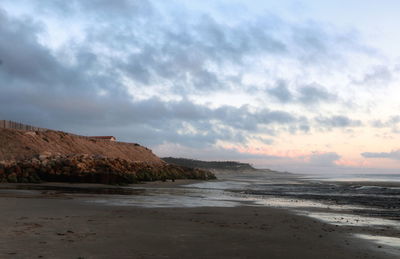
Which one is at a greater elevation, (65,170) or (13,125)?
(13,125)

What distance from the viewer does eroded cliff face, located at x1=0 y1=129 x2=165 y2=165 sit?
43.0m

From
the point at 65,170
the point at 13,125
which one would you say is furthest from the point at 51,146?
the point at 65,170

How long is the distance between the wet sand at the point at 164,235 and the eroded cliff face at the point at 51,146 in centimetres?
2884

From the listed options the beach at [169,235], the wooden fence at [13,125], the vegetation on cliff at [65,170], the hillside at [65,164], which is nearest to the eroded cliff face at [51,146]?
the hillside at [65,164]

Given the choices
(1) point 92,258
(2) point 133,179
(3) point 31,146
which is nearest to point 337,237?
(1) point 92,258

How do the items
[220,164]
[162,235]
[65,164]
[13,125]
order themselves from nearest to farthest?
1. [162,235]
2. [65,164]
3. [13,125]
4. [220,164]

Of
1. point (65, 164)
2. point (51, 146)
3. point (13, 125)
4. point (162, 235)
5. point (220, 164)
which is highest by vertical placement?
point (13, 125)

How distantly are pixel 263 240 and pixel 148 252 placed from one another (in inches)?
117

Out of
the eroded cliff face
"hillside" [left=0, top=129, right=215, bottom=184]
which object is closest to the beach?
"hillside" [left=0, top=129, right=215, bottom=184]

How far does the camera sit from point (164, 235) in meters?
9.68

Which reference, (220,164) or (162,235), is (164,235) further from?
(220,164)

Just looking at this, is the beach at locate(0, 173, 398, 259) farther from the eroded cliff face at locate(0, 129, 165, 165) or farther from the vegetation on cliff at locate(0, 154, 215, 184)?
the eroded cliff face at locate(0, 129, 165, 165)

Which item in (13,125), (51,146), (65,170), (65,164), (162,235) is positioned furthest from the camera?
(13,125)

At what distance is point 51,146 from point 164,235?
44306 millimetres
